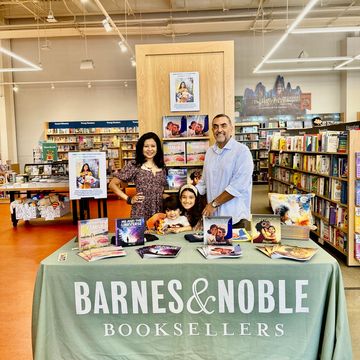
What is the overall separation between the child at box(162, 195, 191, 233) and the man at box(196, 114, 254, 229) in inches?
8.7

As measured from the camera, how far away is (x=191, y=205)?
2.83 m

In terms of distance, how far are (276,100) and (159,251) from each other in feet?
44.1

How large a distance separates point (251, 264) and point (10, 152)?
44.3ft

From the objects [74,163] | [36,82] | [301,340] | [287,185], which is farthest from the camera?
[36,82]

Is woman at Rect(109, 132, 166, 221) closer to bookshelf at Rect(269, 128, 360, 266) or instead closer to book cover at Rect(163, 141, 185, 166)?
book cover at Rect(163, 141, 185, 166)

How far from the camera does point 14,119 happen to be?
1430 centimetres

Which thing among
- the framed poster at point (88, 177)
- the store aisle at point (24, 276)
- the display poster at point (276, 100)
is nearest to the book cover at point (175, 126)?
the framed poster at point (88, 177)

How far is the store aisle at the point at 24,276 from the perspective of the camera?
3080 mm

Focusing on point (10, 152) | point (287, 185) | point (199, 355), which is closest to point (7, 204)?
point (10, 152)

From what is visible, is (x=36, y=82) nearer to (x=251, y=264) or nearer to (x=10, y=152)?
(x=10, y=152)

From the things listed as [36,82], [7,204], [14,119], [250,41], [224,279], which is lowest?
[7,204]

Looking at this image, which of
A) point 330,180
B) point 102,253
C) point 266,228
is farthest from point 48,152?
point 266,228

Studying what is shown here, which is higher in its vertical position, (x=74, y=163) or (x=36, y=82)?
(x=36, y=82)

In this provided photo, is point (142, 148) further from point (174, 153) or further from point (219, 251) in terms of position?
point (219, 251)
